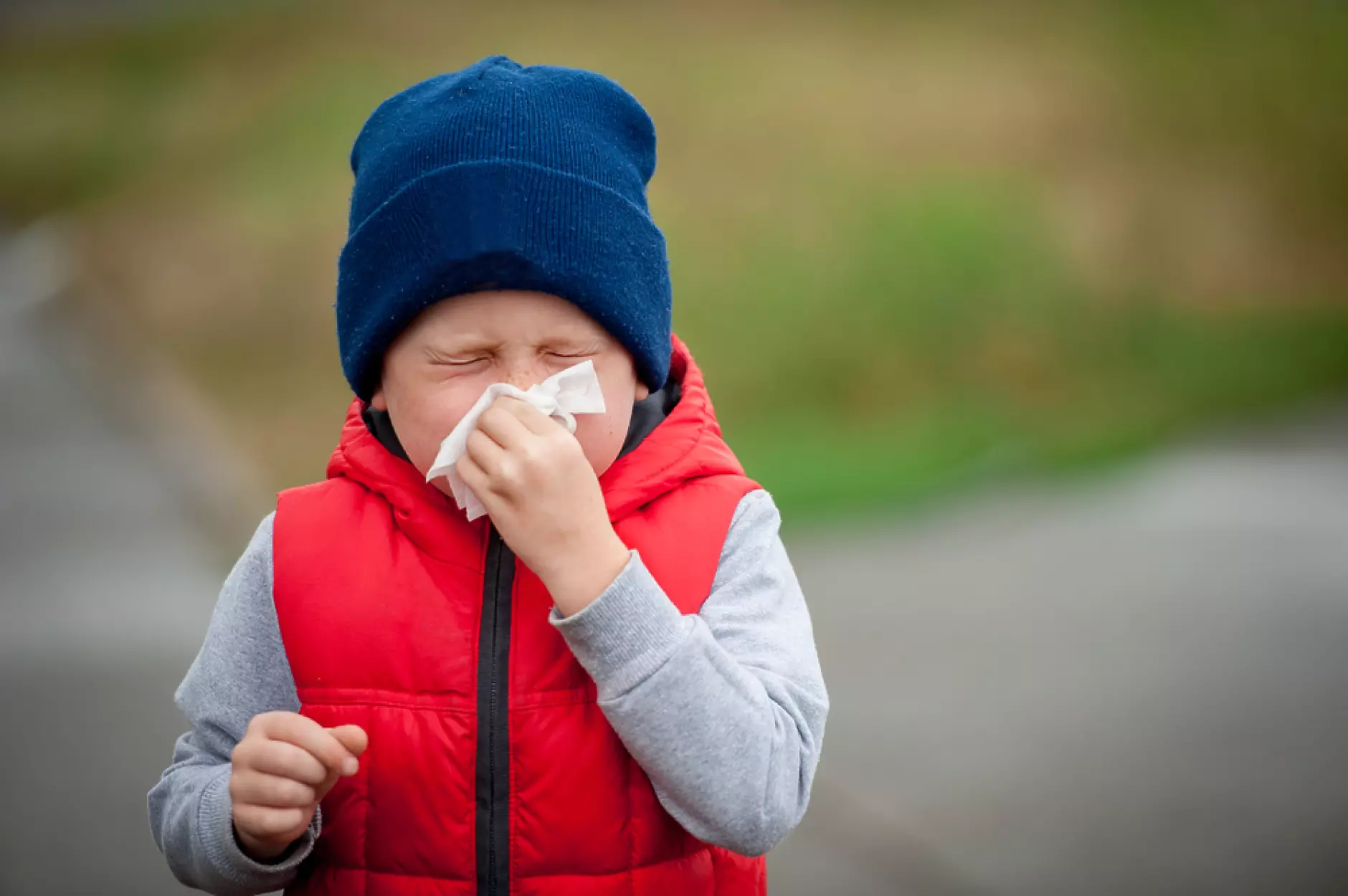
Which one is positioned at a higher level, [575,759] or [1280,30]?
[1280,30]

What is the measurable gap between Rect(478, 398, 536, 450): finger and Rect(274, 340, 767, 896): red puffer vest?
0.62 ft

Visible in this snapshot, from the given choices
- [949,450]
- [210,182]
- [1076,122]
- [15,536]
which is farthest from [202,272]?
[1076,122]

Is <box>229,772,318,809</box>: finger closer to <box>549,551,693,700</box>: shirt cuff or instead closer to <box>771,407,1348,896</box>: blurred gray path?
<box>549,551,693,700</box>: shirt cuff

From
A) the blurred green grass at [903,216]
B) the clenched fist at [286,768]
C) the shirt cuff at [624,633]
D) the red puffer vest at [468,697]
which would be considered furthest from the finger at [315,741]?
the blurred green grass at [903,216]

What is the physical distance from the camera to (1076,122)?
16.5 feet

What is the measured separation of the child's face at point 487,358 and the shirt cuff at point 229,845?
16.2 inches

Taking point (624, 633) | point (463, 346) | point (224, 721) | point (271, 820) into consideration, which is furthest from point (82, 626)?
point (624, 633)

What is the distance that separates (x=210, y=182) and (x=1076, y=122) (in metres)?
3.55

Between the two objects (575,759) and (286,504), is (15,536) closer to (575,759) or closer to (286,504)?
(286,504)

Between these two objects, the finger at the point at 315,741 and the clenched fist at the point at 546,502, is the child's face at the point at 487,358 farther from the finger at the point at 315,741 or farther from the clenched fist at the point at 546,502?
the finger at the point at 315,741

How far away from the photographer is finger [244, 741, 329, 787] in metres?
1.27

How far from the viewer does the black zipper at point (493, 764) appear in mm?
1380

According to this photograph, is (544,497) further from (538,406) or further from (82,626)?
(82,626)

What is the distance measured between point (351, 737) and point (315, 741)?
0.12 feet
